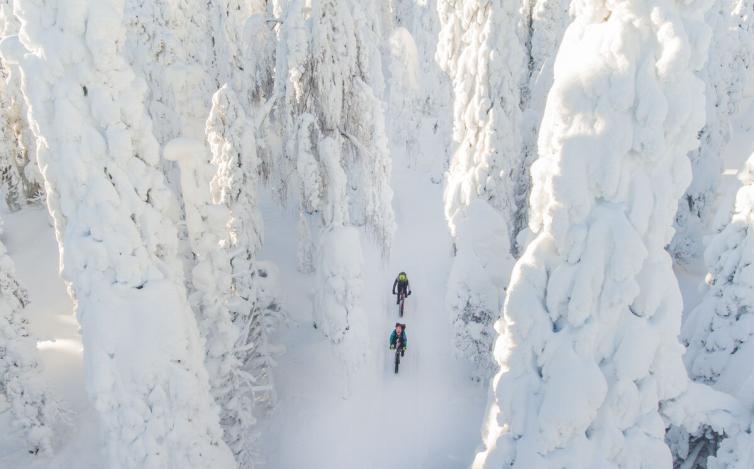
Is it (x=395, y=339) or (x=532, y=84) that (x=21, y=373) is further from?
(x=532, y=84)

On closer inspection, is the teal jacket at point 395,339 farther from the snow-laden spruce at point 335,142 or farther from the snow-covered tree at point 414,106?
the snow-covered tree at point 414,106

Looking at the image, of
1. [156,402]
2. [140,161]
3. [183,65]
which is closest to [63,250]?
[140,161]

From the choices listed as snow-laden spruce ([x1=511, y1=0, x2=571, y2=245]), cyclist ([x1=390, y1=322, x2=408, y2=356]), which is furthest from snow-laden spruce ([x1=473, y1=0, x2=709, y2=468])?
cyclist ([x1=390, y1=322, x2=408, y2=356])

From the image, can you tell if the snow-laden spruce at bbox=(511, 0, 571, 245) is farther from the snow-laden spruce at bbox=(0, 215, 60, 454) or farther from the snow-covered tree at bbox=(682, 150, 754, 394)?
the snow-laden spruce at bbox=(0, 215, 60, 454)

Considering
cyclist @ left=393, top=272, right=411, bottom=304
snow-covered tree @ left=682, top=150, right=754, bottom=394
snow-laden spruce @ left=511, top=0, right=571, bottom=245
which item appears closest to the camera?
snow-covered tree @ left=682, top=150, right=754, bottom=394

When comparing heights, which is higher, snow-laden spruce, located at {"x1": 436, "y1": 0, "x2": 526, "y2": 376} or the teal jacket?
snow-laden spruce, located at {"x1": 436, "y1": 0, "x2": 526, "y2": 376}

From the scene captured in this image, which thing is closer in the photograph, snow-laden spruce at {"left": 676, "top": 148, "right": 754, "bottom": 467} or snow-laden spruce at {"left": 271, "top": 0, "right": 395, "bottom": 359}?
snow-laden spruce at {"left": 676, "top": 148, "right": 754, "bottom": 467}

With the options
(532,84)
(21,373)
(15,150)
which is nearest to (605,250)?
(532,84)

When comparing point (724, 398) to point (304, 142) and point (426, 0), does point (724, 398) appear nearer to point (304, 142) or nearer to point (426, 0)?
point (304, 142)

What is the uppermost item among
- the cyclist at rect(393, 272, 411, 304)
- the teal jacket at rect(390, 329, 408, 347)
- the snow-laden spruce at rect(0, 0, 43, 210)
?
the snow-laden spruce at rect(0, 0, 43, 210)
